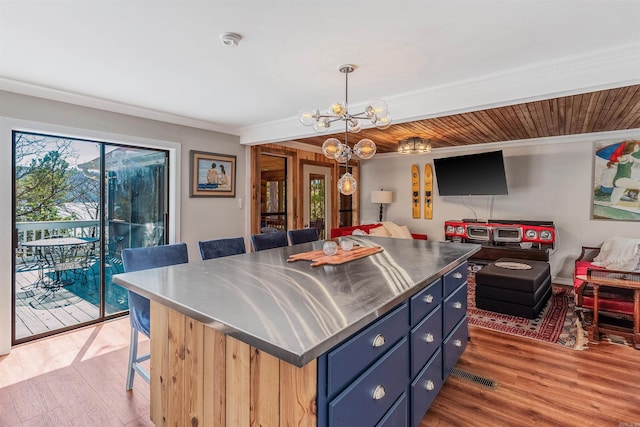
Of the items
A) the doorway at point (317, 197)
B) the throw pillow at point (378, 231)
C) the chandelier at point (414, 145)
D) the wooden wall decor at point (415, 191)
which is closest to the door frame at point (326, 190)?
the doorway at point (317, 197)

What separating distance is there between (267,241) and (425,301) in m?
1.73

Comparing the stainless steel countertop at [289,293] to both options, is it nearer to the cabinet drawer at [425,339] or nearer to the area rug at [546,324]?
the cabinet drawer at [425,339]

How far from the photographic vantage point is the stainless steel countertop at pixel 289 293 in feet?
3.42

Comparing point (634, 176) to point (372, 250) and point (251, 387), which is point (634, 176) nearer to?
point (372, 250)

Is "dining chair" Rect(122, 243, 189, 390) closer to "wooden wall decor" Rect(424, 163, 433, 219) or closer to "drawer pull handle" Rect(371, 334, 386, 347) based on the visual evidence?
"drawer pull handle" Rect(371, 334, 386, 347)

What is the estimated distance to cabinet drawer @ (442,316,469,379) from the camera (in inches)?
85.8

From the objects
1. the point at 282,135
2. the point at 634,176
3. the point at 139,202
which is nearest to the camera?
the point at 139,202

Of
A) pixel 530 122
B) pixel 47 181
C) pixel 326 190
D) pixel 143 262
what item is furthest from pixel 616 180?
pixel 47 181

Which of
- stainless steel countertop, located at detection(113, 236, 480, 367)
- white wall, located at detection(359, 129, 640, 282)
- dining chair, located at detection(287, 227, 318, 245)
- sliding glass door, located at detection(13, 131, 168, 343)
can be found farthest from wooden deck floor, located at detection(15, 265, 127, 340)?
white wall, located at detection(359, 129, 640, 282)

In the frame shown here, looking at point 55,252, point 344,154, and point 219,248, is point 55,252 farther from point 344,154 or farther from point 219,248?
point 344,154

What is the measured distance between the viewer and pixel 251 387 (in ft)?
3.99

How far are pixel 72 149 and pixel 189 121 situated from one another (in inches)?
49.8

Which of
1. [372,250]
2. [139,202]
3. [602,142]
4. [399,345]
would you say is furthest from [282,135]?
[602,142]

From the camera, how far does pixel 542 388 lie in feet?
7.36
